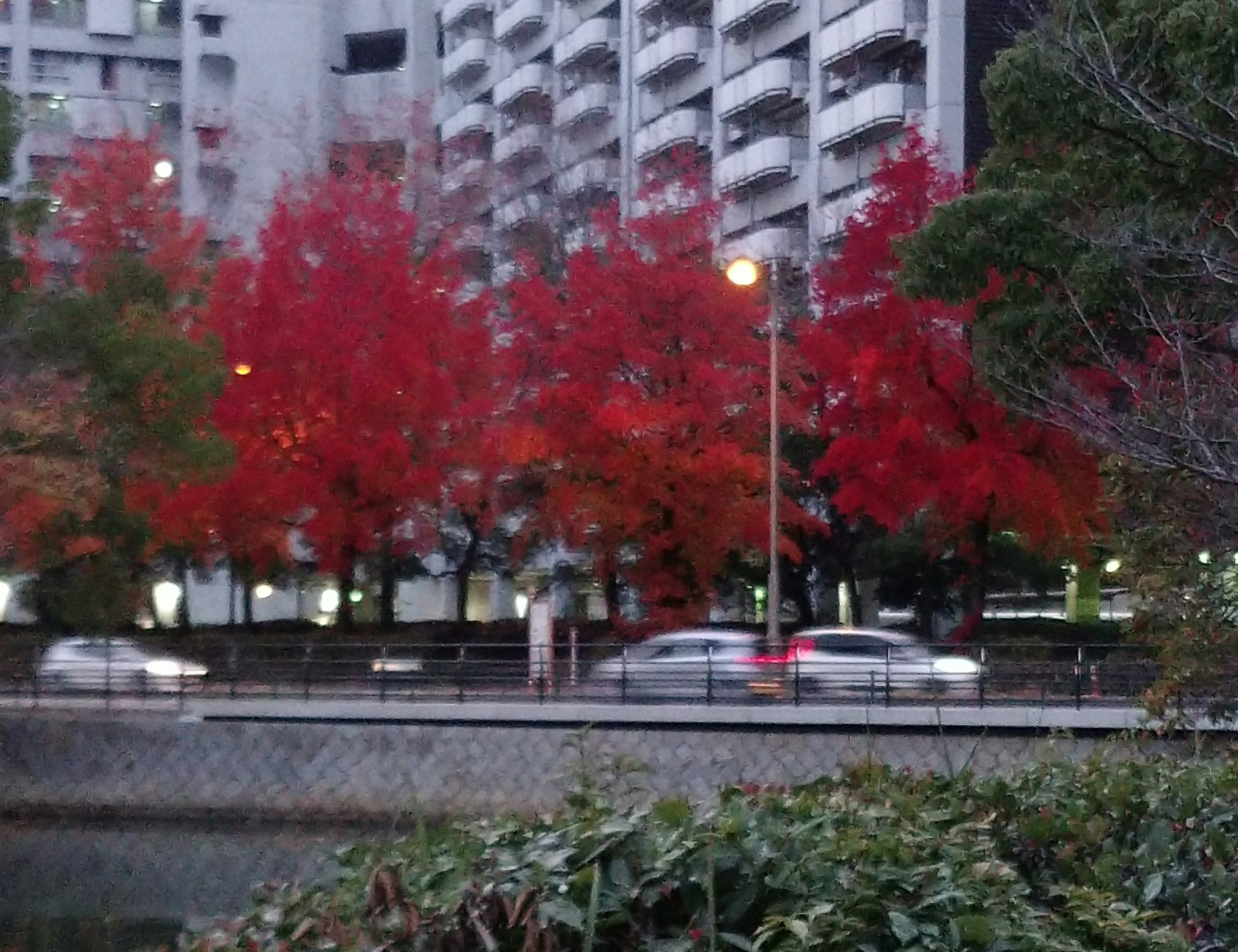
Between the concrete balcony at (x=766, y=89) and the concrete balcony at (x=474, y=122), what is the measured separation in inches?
615

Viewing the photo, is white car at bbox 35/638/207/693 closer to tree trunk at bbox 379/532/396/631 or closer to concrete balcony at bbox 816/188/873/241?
tree trunk at bbox 379/532/396/631

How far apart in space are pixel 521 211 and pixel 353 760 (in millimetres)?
34547

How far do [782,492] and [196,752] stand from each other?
521 inches

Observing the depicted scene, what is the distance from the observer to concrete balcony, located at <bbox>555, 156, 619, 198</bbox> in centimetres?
5331

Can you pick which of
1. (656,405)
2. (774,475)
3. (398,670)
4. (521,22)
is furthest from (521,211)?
(774,475)

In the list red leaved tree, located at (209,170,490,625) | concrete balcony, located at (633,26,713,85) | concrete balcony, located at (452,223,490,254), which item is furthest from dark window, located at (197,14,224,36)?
red leaved tree, located at (209,170,490,625)

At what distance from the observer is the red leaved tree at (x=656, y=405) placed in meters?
30.3

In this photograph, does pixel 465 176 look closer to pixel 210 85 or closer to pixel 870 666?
pixel 210 85

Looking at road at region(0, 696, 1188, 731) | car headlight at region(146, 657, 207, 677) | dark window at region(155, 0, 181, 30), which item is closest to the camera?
road at region(0, 696, 1188, 731)

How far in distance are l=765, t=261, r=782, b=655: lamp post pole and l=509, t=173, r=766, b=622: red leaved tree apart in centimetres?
318

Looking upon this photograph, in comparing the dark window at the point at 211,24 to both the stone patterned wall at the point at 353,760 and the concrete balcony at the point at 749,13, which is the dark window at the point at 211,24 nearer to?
the concrete balcony at the point at 749,13

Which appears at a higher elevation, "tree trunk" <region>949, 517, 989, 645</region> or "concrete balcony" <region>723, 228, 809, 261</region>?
"concrete balcony" <region>723, 228, 809, 261</region>

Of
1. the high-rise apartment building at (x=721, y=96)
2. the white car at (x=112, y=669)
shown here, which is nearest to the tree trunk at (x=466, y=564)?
the white car at (x=112, y=669)

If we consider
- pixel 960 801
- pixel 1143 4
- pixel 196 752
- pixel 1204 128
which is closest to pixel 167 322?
pixel 196 752
